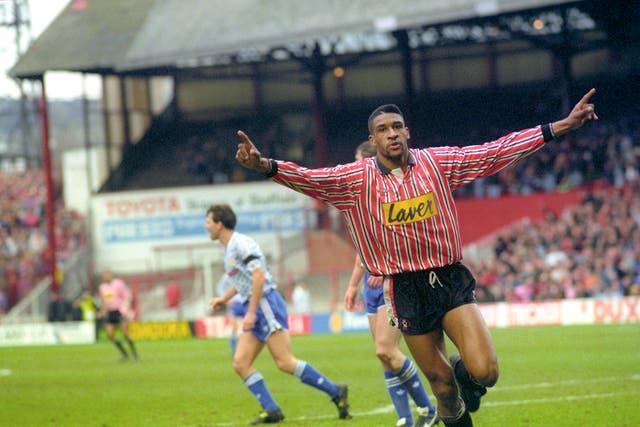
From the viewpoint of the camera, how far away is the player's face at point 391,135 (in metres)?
8.18

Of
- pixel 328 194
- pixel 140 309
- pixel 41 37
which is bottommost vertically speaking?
pixel 140 309

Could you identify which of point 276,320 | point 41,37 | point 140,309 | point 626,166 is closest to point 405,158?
point 276,320

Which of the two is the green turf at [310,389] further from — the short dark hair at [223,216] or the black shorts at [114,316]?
the short dark hair at [223,216]

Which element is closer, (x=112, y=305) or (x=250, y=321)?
(x=250, y=321)

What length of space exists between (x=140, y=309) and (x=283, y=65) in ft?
46.0

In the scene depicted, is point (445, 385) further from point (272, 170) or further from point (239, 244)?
point (239, 244)

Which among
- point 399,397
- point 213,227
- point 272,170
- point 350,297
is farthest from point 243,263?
point 272,170

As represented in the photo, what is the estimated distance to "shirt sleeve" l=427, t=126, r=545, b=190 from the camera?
8.12m

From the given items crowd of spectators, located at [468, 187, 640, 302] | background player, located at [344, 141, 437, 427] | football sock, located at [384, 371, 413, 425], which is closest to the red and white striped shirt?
background player, located at [344, 141, 437, 427]

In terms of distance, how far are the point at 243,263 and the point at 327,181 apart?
13.7ft

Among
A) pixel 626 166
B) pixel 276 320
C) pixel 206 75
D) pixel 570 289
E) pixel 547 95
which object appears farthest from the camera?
pixel 206 75

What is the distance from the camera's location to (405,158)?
8.26 meters

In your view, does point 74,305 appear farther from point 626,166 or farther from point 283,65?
point 626,166

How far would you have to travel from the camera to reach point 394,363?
10.2 meters
